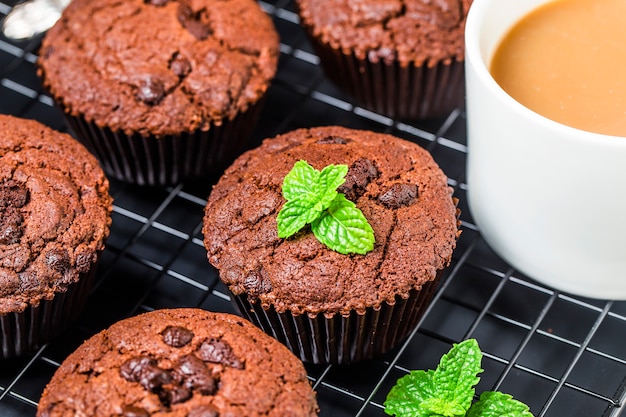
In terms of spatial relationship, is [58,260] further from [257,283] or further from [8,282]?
[257,283]

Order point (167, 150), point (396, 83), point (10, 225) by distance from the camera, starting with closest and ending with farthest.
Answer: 1. point (10, 225)
2. point (167, 150)
3. point (396, 83)

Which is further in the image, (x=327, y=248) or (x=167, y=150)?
(x=167, y=150)

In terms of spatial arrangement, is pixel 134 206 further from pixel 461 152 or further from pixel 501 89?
pixel 501 89

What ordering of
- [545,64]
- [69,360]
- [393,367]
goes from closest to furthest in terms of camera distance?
[69,360]
[545,64]
[393,367]

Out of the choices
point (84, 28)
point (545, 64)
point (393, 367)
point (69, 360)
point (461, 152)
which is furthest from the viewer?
point (461, 152)

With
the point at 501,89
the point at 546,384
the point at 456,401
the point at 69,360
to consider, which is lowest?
the point at 546,384

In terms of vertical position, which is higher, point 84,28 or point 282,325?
point 84,28

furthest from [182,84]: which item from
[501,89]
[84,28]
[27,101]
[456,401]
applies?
[456,401]

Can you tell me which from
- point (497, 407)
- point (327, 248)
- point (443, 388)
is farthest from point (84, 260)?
point (497, 407)
